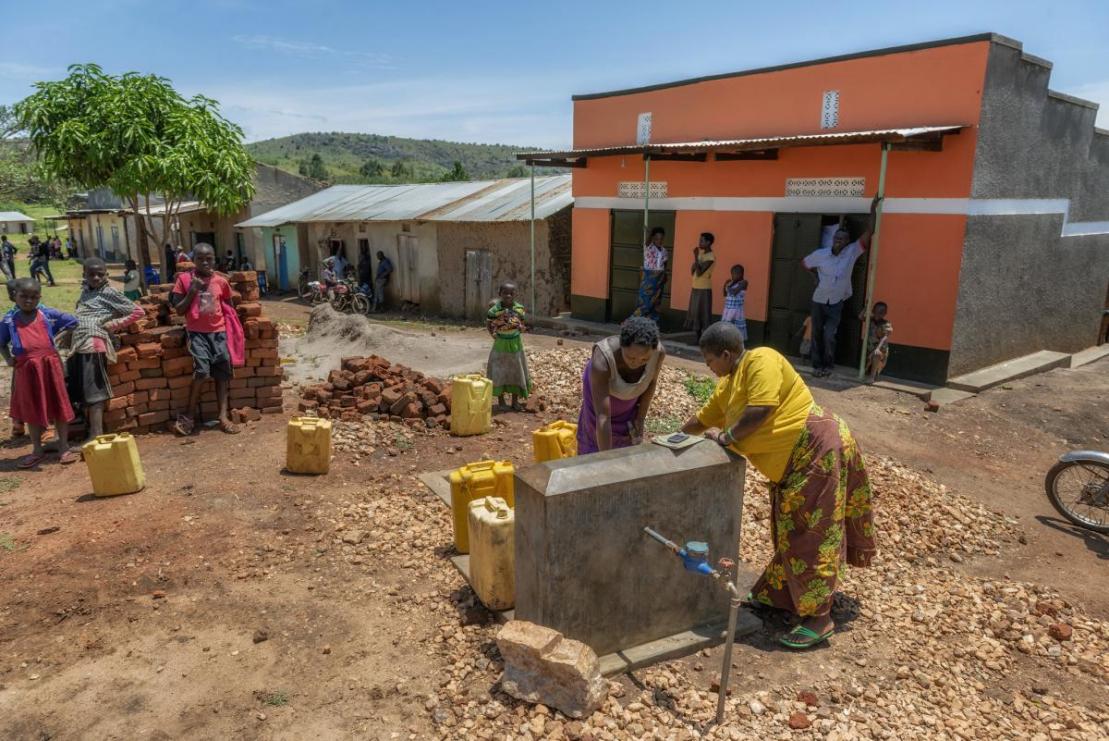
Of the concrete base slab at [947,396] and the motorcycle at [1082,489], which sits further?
the concrete base slab at [947,396]

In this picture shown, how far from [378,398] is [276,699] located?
455cm

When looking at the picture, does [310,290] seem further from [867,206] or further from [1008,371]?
[1008,371]

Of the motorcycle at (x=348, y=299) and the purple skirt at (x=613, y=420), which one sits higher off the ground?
the purple skirt at (x=613, y=420)

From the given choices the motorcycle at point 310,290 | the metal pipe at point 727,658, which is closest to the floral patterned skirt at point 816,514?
the metal pipe at point 727,658

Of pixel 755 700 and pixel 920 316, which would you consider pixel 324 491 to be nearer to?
pixel 755 700

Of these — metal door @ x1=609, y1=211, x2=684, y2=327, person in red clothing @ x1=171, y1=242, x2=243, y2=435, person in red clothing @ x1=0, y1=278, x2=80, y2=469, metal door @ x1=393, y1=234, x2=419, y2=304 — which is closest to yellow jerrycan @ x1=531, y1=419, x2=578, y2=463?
person in red clothing @ x1=171, y1=242, x2=243, y2=435

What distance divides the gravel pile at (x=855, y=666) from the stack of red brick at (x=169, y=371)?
2.85 metres

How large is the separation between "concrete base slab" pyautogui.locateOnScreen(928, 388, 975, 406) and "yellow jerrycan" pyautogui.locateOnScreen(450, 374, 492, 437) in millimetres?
5590

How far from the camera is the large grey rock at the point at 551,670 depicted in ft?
10.7

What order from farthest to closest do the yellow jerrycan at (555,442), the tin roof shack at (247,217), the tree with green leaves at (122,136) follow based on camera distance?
the tin roof shack at (247,217), the tree with green leaves at (122,136), the yellow jerrycan at (555,442)

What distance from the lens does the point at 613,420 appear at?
14.9ft

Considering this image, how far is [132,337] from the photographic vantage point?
6.93 m

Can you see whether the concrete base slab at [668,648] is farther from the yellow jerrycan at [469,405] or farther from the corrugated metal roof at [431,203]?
the corrugated metal roof at [431,203]

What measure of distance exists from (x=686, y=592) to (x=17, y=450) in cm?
630
